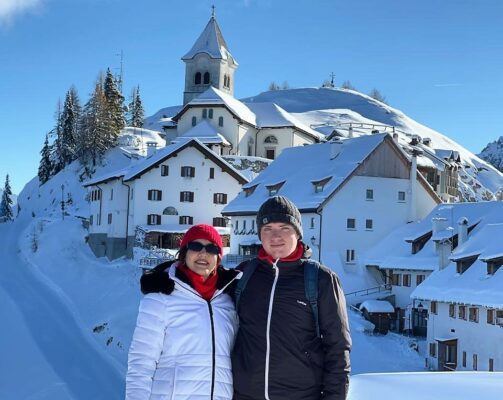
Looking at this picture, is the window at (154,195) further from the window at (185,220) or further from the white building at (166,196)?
the window at (185,220)

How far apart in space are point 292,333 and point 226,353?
1.95 feet

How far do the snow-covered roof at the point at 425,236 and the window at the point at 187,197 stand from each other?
56.3ft

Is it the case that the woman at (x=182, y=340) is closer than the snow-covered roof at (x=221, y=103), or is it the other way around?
the woman at (x=182, y=340)

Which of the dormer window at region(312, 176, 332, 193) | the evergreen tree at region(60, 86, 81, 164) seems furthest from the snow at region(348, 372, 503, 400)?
the evergreen tree at region(60, 86, 81, 164)

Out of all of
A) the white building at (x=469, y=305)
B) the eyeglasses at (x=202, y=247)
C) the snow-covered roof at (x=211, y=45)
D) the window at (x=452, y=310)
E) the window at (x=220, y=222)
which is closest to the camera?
the eyeglasses at (x=202, y=247)

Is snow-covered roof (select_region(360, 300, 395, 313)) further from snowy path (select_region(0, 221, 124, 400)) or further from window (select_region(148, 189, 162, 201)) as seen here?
window (select_region(148, 189, 162, 201))

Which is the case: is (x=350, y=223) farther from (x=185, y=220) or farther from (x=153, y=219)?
(x=153, y=219)

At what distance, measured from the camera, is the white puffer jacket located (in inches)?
211

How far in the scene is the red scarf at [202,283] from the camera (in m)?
5.61

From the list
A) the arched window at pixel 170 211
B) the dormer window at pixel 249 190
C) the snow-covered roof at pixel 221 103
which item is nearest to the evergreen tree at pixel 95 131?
the snow-covered roof at pixel 221 103

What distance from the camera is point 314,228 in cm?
4556

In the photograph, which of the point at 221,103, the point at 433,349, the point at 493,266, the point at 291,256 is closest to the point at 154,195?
the point at 433,349

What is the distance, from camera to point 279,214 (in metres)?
5.64

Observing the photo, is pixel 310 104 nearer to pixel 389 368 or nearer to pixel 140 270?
pixel 140 270
